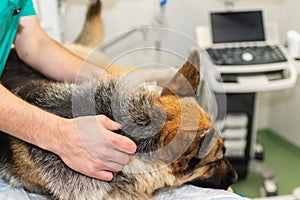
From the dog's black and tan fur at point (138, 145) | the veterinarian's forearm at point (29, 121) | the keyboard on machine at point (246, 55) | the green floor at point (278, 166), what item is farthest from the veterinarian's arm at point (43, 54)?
the green floor at point (278, 166)

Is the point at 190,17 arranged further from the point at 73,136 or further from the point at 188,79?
→ the point at 73,136

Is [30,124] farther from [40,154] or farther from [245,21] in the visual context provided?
[245,21]

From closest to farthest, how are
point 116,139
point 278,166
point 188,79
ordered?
point 116,139
point 188,79
point 278,166

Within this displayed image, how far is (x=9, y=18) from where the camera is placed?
110 centimetres

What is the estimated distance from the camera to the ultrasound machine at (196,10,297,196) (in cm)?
193

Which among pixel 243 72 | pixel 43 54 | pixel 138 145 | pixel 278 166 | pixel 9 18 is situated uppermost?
pixel 9 18

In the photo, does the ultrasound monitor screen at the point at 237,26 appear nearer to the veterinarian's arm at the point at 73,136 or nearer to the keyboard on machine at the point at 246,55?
the keyboard on machine at the point at 246,55

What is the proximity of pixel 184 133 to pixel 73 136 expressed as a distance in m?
0.25

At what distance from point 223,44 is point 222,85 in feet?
1.29

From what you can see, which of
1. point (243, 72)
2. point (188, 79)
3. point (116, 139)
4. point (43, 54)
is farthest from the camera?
point (243, 72)

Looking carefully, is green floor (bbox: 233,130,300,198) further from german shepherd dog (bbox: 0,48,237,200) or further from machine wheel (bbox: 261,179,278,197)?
german shepherd dog (bbox: 0,48,237,200)

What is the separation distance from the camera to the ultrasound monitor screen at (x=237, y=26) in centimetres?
219

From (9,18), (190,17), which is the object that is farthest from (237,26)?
(9,18)

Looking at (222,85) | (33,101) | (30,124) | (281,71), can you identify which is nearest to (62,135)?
(30,124)
